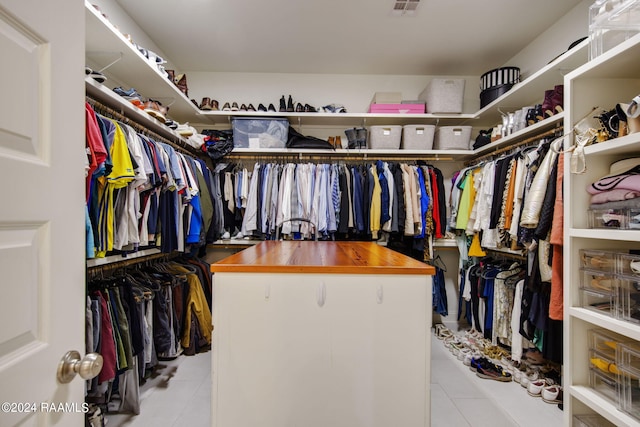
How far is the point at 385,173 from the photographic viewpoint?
306 centimetres

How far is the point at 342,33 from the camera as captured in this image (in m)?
2.70

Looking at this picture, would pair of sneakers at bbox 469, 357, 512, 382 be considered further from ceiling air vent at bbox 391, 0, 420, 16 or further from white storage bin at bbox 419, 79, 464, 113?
ceiling air vent at bbox 391, 0, 420, 16

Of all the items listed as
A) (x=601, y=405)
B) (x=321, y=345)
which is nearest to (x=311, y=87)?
(x=321, y=345)

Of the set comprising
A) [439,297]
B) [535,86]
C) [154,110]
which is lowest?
[439,297]

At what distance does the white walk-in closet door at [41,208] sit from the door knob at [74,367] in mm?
11

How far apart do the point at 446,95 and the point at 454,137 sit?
43 centimetres

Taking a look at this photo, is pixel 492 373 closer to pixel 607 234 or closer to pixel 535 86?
pixel 607 234

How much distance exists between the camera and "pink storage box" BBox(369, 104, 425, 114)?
10.3ft

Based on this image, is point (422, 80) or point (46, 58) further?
point (422, 80)

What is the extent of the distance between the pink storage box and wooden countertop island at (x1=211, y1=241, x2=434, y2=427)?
93.7 inches

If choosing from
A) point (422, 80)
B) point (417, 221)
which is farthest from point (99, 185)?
point (422, 80)

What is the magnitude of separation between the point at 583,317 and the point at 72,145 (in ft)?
6.28

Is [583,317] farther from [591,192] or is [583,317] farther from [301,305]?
[301,305]

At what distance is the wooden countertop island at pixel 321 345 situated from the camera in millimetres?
1131
